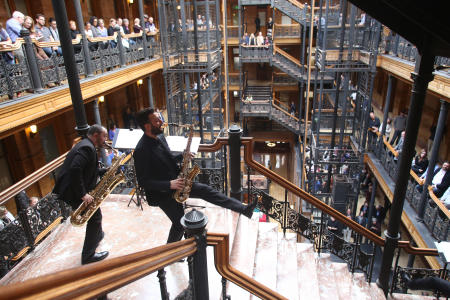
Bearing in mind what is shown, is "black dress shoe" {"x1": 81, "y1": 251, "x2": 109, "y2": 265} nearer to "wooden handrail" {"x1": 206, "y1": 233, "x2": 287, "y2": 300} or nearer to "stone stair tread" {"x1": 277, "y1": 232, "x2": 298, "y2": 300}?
"wooden handrail" {"x1": 206, "y1": 233, "x2": 287, "y2": 300}

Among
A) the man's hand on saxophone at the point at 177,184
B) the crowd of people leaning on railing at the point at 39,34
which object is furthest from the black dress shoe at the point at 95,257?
the crowd of people leaning on railing at the point at 39,34

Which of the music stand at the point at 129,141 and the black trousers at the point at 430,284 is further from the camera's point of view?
the black trousers at the point at 430,284

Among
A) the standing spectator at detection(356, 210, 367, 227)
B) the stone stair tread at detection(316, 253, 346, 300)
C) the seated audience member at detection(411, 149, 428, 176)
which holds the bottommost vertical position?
the standing spectator at detection(356, 210, 367, 227)

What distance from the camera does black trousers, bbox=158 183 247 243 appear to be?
12.2 feet

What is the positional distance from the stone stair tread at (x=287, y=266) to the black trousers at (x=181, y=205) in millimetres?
1195

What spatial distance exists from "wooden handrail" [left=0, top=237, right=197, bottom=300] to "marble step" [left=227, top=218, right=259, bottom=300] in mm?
2098

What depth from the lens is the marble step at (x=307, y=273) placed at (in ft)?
14.5

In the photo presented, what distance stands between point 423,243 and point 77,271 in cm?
898

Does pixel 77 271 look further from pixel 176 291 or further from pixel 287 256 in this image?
pixel 287 256

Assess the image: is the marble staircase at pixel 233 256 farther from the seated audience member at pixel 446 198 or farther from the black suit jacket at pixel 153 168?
the seated audience member at pixel 446 198

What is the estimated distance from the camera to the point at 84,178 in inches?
143

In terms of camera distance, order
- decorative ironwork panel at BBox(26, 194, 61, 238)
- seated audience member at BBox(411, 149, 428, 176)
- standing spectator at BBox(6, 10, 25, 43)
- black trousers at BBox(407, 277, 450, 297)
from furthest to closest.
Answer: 1. seated audience member at BBox(411, 149, 428, 176)
2. standing spectator at BBox(6, 10, 25, 43)
3. black trousers at BBox(407, 277, 450, 297)
4. decorative ironwork panel at BBox(26, 194, 61, 238)

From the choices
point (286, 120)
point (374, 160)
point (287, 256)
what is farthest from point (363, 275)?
point (286, 120)

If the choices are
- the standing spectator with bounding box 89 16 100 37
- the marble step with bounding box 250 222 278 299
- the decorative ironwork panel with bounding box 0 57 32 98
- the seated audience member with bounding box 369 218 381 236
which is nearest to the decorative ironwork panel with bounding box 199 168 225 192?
the marble step with bounding box 250 222 278 299
